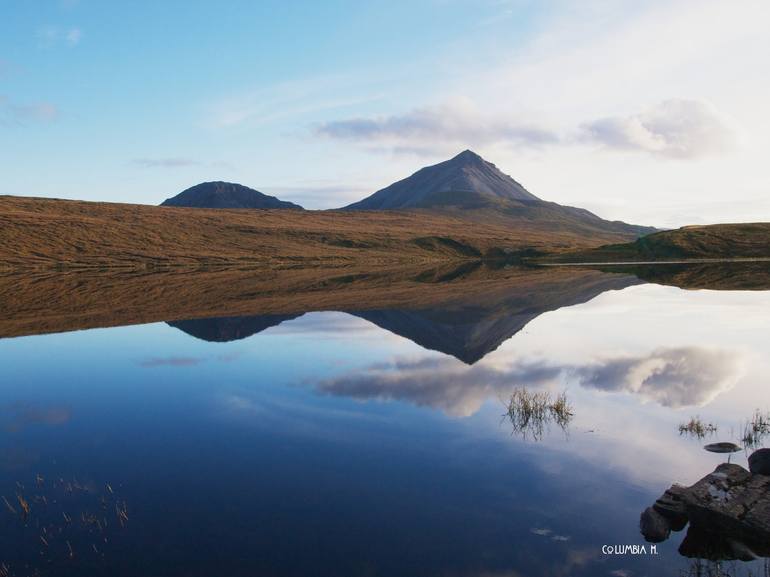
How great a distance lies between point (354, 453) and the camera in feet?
55.6

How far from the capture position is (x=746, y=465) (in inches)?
595

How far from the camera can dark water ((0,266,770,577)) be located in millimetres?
11562

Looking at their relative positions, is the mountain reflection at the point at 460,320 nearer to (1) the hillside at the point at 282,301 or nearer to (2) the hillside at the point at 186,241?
(1) the hillside at the point at 282,301

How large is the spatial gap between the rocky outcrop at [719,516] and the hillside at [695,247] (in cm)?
13374

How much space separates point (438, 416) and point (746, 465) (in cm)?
910

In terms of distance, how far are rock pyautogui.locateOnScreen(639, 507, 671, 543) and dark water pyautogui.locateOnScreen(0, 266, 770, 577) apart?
0.53 feet

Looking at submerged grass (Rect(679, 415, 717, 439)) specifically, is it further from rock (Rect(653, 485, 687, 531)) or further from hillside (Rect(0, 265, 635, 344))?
hillside (Rect(0, 265, 635, 344))

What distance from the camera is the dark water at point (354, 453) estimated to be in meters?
11.6

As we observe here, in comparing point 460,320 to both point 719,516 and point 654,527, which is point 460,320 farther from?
point 719,516

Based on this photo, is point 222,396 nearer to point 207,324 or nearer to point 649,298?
point 207,324

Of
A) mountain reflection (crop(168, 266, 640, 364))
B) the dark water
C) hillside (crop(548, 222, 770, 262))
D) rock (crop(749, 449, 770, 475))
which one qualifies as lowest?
the dark water

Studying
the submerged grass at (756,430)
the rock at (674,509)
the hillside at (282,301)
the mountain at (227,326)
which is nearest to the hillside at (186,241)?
the hillside at (282,301)

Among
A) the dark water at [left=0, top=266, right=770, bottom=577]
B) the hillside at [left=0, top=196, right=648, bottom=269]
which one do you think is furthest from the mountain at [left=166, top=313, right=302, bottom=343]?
the hillside at [left=0, top=196, right=648, bottom=269]

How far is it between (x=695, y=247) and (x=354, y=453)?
143 meters
